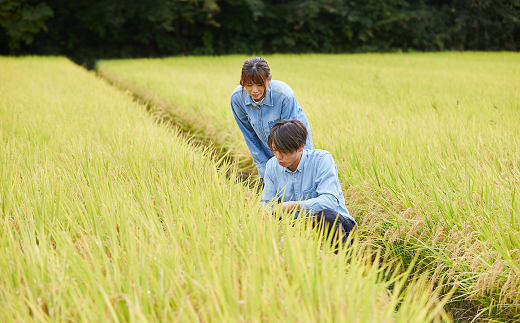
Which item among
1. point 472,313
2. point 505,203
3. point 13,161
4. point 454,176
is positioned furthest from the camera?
point 13,161

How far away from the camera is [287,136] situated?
65.0 inches

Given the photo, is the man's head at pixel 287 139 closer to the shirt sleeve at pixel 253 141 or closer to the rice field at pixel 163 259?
the rice field at pixel 163 259

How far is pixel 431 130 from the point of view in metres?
3.04

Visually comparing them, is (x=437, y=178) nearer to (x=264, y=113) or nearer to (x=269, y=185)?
(x=269, y=185)

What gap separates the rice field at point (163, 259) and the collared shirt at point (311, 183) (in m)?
0.18

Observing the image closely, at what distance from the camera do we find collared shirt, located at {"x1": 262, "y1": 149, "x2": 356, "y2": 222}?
1.70 m

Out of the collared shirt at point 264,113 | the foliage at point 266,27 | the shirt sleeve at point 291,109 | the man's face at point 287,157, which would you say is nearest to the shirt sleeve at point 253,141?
the collared shirt at point 264,113

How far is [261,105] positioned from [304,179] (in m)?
0.66

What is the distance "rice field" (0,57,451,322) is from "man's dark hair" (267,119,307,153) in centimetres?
31

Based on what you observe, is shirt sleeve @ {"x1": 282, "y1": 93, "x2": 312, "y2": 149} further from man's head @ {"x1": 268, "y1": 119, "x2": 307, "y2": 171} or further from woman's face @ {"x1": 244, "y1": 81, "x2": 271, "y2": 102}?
man's head @ {"x1": 268, "y1": 119, "x2": 307, "y2": 171}

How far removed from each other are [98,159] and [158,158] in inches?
15.5

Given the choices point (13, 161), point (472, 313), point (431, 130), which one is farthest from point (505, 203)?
point (13, 161)

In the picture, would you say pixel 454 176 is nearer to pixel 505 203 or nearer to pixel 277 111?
pixel 505 203

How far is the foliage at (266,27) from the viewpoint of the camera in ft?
66.4
